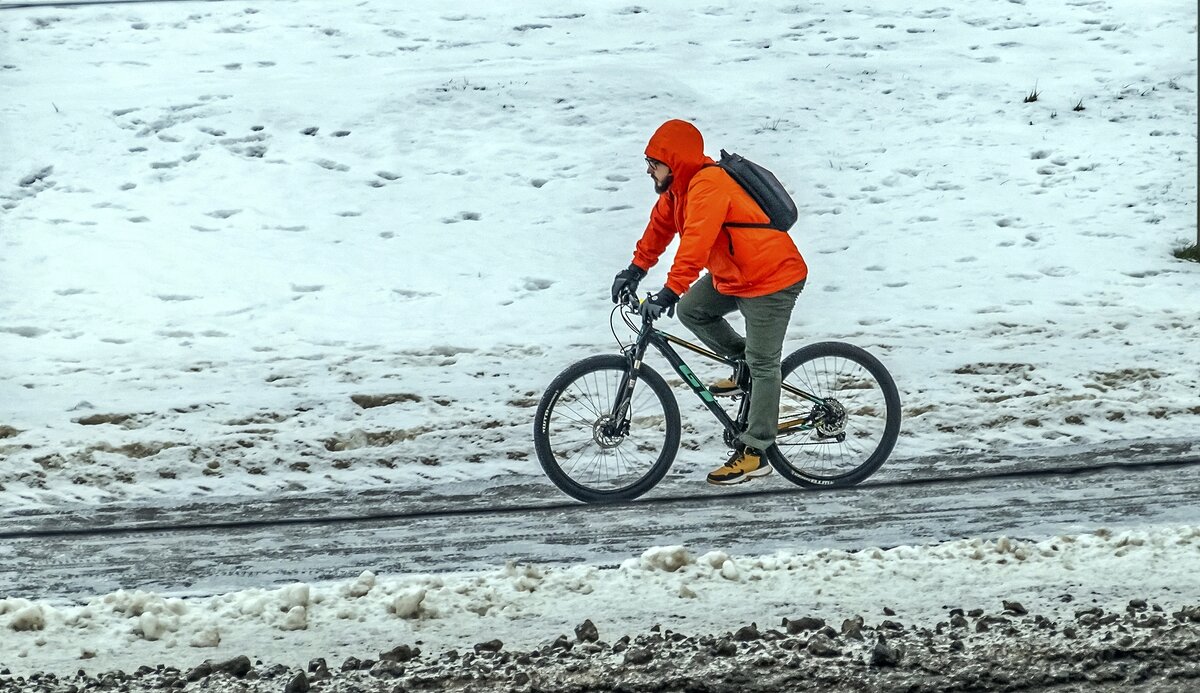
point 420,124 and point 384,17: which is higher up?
point 384,17

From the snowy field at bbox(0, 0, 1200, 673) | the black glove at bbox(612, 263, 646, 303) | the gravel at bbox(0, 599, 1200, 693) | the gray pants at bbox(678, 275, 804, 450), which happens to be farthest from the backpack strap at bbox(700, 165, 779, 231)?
the gravel at bbox(0, 599, 1200, 693)

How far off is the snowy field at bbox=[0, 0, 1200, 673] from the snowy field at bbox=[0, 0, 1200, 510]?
42 millimetres

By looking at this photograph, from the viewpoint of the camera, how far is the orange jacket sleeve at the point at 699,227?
610cm

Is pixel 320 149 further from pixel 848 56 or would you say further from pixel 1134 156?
pixel 1134 156

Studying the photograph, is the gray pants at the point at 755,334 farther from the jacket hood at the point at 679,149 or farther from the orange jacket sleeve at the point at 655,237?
the jacket hood at the point at 679,149

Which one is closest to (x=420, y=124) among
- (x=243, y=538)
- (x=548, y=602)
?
A: (x=243, y=538)

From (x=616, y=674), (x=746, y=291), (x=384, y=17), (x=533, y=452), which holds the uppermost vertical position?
(x=384, y=17)

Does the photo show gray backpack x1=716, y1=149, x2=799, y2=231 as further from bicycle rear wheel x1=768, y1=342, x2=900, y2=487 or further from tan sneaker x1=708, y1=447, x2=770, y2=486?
tan sneaker x1=708, y1=447, x2=770, y2=486

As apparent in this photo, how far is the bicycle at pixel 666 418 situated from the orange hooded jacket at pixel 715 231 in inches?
17.1

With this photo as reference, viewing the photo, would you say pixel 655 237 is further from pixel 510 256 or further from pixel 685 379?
pixel 510 256

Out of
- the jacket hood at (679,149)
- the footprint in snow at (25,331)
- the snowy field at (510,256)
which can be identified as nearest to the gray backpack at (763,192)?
the jacket hood at (679,149)

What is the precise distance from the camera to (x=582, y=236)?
12125 millimetres

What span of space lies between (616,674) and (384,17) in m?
13.7

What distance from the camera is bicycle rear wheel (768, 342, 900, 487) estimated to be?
264 inches
